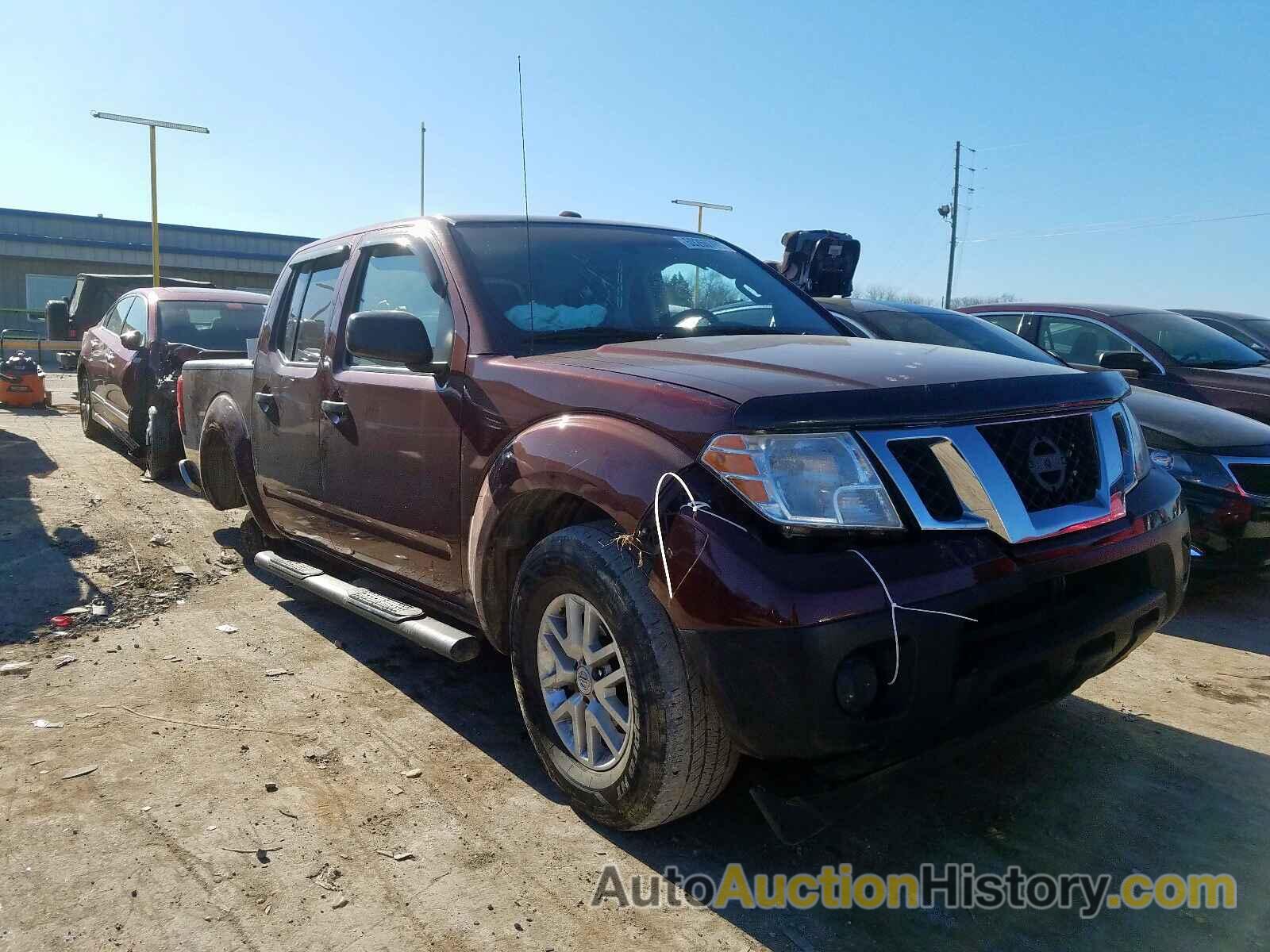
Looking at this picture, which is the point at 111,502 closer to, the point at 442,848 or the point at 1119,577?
the point at 442,848

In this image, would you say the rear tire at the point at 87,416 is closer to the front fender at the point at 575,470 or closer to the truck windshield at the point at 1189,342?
the front fender at the point at 575,470

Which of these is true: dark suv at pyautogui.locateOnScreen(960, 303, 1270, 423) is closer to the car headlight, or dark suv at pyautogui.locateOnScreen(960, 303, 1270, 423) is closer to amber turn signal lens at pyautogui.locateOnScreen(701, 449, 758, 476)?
the car headlight

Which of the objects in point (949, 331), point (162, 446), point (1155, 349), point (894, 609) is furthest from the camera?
point (162, 446)

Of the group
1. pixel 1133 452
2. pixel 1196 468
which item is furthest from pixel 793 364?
pixel 1196 468


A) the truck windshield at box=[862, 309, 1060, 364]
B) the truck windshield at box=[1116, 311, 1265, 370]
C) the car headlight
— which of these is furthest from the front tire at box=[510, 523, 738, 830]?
the truck windshield at box=[1116, 311, 1265, 370]

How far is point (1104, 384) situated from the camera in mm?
2893

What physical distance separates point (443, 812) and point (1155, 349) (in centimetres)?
617

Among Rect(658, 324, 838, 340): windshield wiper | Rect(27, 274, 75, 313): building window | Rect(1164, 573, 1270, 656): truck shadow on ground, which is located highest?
Rect(27, 274, 75, 313): building window

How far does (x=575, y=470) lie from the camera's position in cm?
260

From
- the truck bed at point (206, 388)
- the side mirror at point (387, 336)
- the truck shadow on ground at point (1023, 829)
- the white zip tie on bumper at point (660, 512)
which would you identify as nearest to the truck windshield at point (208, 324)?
the truck bed at point (206, 388)

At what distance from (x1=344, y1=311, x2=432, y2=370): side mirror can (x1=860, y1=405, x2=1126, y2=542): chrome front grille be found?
1.61 metres

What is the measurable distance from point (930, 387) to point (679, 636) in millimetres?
900

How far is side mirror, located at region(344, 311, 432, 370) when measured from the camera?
3.15 metres

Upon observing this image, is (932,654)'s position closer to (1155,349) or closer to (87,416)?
(1155,349)
